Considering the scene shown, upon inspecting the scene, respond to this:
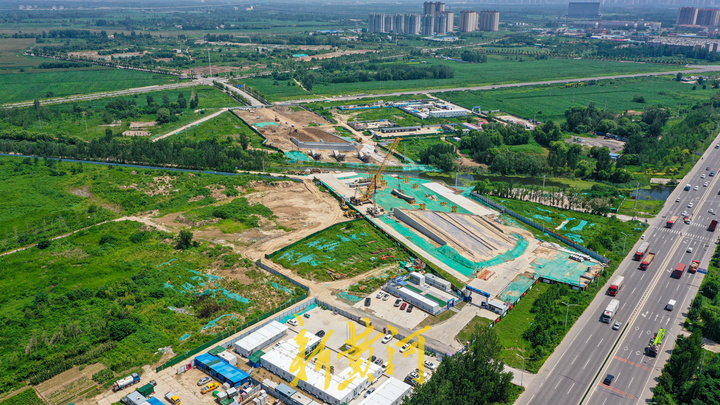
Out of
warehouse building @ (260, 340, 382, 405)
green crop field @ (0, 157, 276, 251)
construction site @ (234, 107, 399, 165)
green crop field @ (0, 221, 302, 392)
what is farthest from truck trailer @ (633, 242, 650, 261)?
green crop field @ (0, 157, 276, 251)

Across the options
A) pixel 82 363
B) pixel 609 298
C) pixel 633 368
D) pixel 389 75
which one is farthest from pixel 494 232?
pixel 389 75

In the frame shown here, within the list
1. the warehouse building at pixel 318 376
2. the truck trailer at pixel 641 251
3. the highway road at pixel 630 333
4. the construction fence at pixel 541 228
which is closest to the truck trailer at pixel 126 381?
the warehouse building at pixel 318 376

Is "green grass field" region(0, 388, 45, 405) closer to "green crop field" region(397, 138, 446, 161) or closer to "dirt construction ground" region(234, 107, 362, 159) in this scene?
"dirt construction ground" region(234, 107, 362, 159)

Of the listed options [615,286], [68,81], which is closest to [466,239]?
[615,286]

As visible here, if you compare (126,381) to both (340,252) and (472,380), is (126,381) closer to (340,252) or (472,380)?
(472,380)

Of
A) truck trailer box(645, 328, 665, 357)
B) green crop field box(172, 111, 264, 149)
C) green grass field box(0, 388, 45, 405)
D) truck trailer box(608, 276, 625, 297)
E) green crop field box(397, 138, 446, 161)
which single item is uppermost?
green crop field box(172, 111, 264, 149)

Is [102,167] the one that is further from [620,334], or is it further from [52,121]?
[620,334]

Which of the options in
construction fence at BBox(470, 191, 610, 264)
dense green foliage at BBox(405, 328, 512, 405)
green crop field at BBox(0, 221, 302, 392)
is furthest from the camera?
construction fence at BBox(470, 191, 610, 264)
